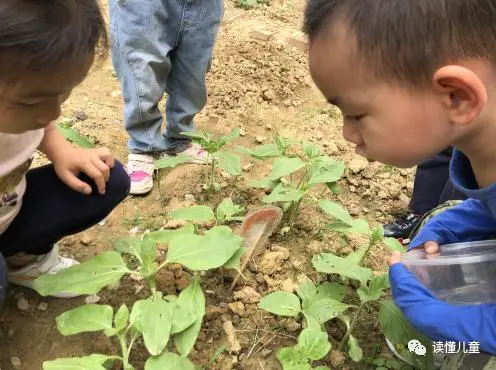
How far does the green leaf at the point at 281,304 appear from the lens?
1319mm

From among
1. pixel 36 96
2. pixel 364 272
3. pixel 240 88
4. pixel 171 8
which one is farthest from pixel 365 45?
pixel 240 88

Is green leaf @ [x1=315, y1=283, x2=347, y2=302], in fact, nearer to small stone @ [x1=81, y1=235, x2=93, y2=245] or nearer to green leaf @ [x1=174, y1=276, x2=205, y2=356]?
green leaf @ [x1=174, y1=276, x2=205, y2=356]

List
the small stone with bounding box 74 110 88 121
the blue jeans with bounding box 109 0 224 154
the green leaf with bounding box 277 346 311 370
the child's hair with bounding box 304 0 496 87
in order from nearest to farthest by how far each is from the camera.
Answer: the child's hair with bounding box 304 0 496 87 → the green leaf with bounding box 277 346 311 370 → the blue jeans with bounding box 109 0 224 154 → the small stone with bounding box 74 110 88 121

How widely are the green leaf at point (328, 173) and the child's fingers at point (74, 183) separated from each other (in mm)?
663

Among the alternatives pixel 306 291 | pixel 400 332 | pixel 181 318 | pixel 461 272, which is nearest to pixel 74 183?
pixel 181 318

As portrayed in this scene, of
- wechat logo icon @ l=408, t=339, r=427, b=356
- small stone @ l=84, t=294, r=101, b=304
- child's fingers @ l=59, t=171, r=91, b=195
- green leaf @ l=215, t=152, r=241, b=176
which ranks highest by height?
child's fingers @ l=59, t=171, r=91, b=195

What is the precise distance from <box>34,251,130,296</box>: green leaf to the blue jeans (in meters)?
0.74

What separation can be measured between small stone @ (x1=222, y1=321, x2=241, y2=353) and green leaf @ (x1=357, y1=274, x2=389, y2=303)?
0.34 m

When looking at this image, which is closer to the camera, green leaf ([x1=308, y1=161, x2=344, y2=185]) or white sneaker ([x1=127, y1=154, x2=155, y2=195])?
green leaf ([x1=308, y1=161, x2=344, y2=185])

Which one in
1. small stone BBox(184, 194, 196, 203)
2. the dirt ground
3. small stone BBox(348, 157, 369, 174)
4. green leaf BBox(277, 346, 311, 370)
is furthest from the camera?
small stone BBox(348, 157, 369, 174)

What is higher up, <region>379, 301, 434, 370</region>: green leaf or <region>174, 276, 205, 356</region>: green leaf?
<region>379, 301, 434, 370</region>: green leaf

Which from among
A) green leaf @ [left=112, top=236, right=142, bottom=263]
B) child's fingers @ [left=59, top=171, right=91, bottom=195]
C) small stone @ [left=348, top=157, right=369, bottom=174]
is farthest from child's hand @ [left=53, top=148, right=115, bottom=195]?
small stone @ [left=348, top=157, right=369, bottom=174]

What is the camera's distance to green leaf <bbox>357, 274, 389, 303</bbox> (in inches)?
52.9

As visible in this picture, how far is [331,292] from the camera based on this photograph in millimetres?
1418
